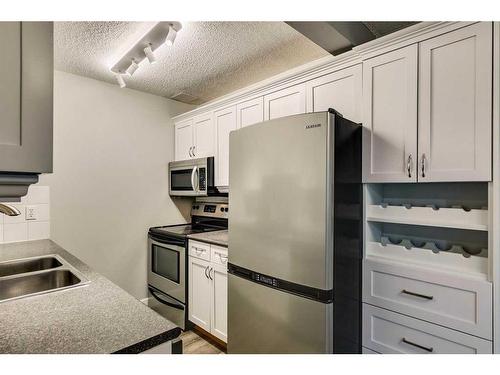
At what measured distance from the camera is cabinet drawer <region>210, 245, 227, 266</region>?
2004 mm

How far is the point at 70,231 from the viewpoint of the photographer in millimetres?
2406

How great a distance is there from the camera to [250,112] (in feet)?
7.19

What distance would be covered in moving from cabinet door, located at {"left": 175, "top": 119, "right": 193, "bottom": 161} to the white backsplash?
47.3 inches

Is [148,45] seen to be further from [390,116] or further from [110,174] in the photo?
[390,116]

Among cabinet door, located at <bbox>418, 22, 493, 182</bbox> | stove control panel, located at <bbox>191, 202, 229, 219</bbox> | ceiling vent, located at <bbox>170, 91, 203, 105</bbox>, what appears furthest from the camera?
ceiling vent, located at <bbox>170, 91, 203, 105</bbox>

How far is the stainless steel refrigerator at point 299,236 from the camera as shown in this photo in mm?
1300

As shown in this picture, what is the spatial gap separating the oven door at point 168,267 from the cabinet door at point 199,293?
89mm

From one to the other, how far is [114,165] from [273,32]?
1.85 m

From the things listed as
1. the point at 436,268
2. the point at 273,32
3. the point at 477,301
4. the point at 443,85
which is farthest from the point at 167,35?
the point at 477,301

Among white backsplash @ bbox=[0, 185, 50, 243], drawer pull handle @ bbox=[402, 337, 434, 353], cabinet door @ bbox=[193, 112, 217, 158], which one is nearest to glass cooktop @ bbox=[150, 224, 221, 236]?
cabinet door @ bbox=[193, 112, 217, 158]

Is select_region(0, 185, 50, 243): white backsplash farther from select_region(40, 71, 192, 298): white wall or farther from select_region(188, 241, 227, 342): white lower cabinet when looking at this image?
select_region(188, 241, 227, 342): white lower cabinet

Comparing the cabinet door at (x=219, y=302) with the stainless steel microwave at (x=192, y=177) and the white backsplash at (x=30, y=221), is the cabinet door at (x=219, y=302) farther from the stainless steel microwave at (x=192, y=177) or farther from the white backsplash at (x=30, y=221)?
the white backsplash at (x=30, y=221)

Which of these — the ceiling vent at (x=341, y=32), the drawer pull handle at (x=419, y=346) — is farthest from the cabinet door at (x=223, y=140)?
the drawer pull handle at (x=419, y=346)

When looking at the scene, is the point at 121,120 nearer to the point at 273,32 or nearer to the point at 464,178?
the point at 273,32
